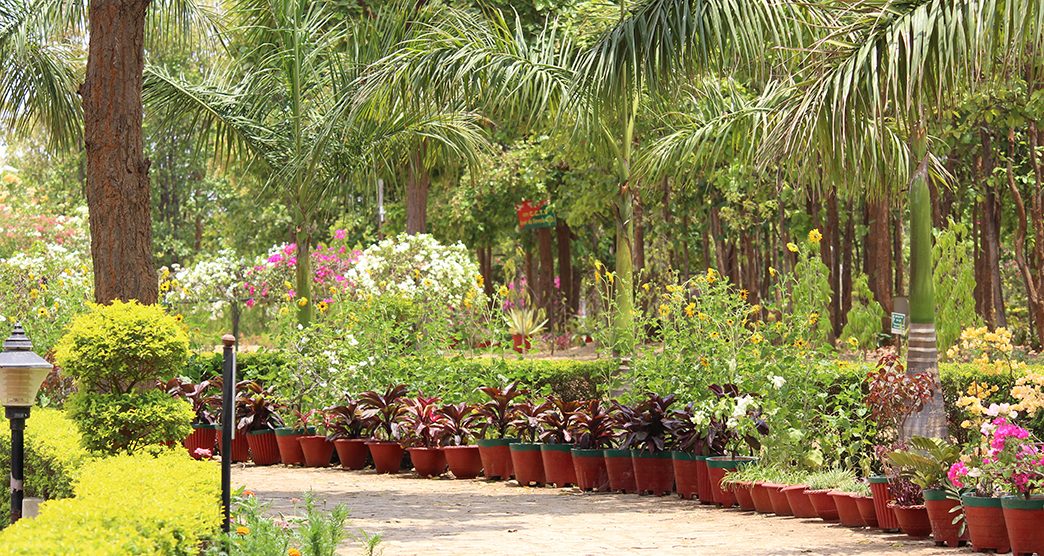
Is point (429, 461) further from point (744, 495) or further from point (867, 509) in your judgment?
point (867, 509)

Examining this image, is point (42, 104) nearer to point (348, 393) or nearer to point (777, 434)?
point (348, 393)

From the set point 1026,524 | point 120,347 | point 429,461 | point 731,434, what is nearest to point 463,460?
point 429,461

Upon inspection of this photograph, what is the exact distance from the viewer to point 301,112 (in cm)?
1386

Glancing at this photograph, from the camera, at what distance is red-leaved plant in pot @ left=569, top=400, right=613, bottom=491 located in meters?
9.42

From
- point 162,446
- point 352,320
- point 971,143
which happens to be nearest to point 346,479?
point 352,320

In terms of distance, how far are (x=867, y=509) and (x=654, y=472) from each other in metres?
2.06

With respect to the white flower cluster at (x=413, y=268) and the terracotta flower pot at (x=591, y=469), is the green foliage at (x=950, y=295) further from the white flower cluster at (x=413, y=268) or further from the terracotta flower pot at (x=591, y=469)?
the terracotta flower pot at (x=591, y=469)

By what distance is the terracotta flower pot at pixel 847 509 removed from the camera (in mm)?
7484

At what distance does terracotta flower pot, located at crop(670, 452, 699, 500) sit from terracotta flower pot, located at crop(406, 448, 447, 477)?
2289 mm

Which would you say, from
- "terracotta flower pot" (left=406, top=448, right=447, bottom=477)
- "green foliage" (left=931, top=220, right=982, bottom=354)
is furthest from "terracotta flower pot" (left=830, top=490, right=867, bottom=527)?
"green foliage" (left=931, top=220, right=982, bottom=354)

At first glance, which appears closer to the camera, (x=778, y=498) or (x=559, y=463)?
(x=778, y=498)

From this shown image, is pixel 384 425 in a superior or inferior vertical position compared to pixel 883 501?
superior

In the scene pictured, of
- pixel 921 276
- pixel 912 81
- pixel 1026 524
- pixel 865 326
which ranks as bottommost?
pixel 1026 524

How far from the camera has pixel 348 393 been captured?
1130cm
